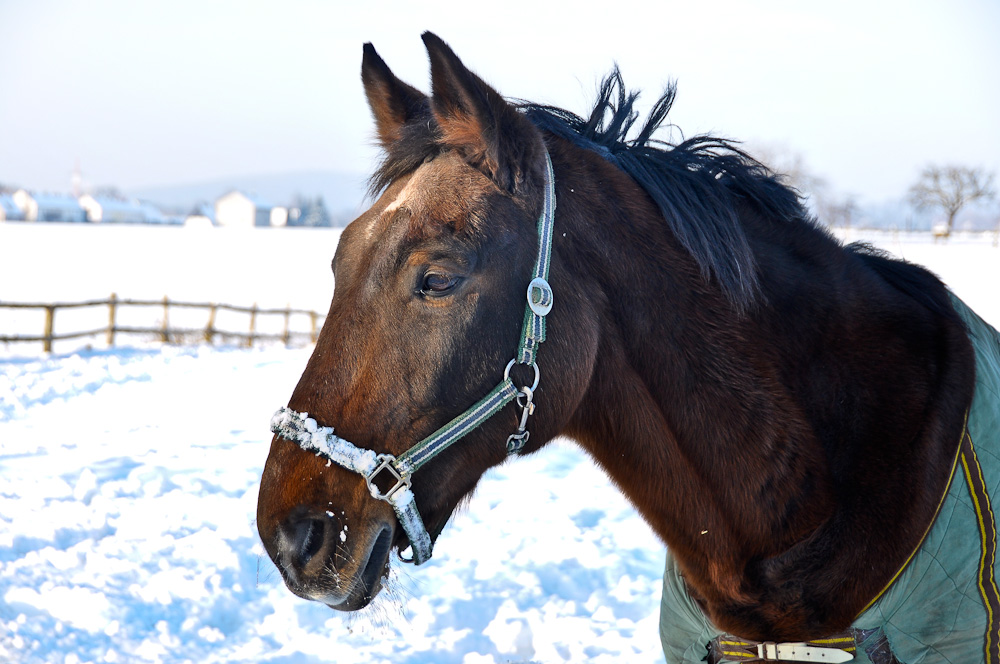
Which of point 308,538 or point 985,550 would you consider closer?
point 308,538

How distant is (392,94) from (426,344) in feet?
2.82

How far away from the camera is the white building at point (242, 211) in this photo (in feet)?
247

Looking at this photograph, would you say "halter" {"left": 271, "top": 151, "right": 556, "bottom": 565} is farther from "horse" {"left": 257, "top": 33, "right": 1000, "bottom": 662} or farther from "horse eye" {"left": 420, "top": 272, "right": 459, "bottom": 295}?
"horse eye" {"left": 420, "top": 272, "right": 459, "bottom": 295}

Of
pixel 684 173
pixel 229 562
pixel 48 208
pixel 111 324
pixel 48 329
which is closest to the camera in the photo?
pixel 684 173

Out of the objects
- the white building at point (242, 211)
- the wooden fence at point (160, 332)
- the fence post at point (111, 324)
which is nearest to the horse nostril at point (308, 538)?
the wooden fence at point (160, 332)

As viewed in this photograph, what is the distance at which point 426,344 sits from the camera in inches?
65.2

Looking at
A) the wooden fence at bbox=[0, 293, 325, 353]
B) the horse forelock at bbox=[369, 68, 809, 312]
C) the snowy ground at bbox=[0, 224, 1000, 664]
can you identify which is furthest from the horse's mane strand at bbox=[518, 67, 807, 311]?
the wooden fence at bbox=[0, 293, 325, 353]

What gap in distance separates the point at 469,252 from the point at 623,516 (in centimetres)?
459

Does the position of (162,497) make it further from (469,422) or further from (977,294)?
(977,294)

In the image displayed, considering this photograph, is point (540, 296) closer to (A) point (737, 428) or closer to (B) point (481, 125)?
(B) point (481, 125)

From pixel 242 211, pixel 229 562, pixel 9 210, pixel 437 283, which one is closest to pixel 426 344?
pixel 437 283

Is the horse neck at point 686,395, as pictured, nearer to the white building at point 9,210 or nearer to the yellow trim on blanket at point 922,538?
the yellow trim on blanket at point 922,538

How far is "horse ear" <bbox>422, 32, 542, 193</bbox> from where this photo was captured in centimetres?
174

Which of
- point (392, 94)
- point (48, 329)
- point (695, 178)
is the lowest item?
point (48, 329)
